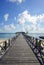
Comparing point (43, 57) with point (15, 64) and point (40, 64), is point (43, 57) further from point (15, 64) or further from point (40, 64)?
point (15, 64)

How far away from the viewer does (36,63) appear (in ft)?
25.6

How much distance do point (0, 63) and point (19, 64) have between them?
1.10 metres

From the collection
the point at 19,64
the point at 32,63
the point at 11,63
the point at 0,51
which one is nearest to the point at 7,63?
the point at 11,63

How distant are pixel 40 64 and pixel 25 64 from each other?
0.85m

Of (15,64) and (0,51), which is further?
(0,51)

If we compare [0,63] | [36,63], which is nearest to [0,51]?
[0,63]

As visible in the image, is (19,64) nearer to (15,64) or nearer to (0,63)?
(15,64)

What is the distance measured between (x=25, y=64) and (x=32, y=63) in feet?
1.54

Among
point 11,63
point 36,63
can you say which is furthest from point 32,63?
point 11,63

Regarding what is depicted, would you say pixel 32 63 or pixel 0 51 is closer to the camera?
pixel 32 63

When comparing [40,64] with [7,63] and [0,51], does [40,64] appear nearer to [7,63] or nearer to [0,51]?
[7,63]

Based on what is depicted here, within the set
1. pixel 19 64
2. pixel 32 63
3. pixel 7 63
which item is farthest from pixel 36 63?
pixel 7 63

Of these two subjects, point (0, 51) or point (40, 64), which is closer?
point (40, 64)

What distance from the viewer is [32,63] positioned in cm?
779
